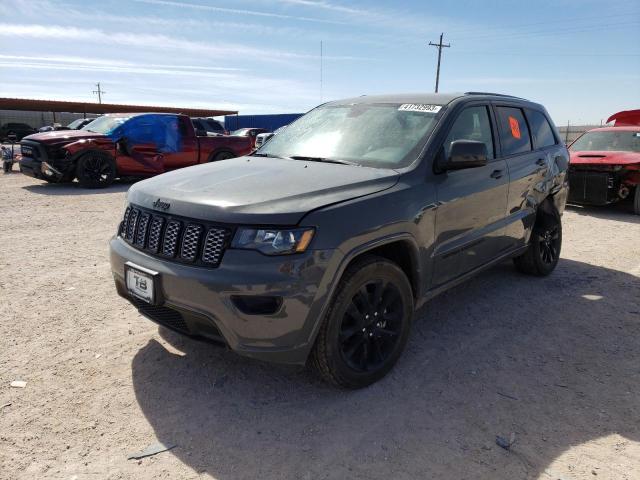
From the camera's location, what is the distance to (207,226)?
2.56 metres

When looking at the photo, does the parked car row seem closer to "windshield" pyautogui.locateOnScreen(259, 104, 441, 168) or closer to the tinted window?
"windshield" pyautogui.locateOnScreen(259, 104, 441, 168)

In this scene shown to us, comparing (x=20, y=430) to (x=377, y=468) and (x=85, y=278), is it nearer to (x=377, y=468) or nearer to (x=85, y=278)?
(x=377, y=468)

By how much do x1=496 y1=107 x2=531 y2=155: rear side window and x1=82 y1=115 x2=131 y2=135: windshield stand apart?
919cm

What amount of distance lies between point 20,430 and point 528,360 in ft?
10.2

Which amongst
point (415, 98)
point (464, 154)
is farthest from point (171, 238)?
point (415, 98)

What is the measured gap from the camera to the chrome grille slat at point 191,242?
2.58 m

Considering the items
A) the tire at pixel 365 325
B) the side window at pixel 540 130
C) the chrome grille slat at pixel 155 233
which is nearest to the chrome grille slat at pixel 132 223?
the chrome grille slat at pixel 155 233

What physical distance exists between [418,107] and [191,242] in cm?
203

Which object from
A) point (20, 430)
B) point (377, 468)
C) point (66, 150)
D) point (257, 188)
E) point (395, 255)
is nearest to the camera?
point (377, 468)

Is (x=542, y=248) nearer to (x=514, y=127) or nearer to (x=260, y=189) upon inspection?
(x=514, y=127)

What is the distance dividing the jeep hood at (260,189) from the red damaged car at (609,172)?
7.20 m

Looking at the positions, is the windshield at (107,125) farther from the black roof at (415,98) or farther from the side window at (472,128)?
the side window at (472,128)

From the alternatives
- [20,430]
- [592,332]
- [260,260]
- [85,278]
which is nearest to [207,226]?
[260,260]

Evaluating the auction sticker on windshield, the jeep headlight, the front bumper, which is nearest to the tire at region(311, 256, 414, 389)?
the front bumper
